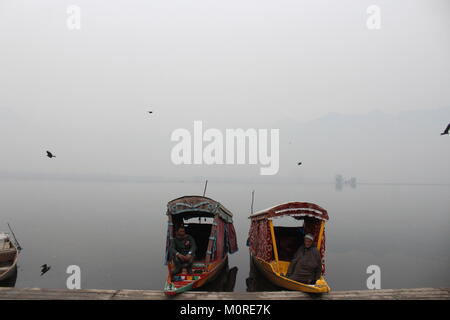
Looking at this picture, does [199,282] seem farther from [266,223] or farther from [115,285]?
[115,285]

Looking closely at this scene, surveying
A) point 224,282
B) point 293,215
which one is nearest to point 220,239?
point 293,215

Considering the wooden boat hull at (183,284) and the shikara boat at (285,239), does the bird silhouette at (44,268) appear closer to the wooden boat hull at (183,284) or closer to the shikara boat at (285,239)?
the wooden boat hull at (183,284)

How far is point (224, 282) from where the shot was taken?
12.5m

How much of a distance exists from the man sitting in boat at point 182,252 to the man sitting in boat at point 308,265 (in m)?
2.75

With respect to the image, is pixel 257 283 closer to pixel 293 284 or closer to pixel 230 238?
pixel 230 238

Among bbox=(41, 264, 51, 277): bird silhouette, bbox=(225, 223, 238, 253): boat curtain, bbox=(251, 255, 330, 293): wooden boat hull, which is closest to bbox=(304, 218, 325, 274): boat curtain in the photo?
bbox=(251, 255, 330, 293): wooden boat hull

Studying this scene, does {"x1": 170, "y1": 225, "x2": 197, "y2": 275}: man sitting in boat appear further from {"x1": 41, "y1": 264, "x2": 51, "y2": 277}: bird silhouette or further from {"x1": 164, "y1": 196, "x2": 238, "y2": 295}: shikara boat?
{"x1": 41, "y1": 264, "x2": 51, "y2": 277}: bird silhouette

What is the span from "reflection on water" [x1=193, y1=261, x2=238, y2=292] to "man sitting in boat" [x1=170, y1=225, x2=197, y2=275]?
1867 mm

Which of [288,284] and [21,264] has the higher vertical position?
[288,284]

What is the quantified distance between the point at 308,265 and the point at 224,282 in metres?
6.14
